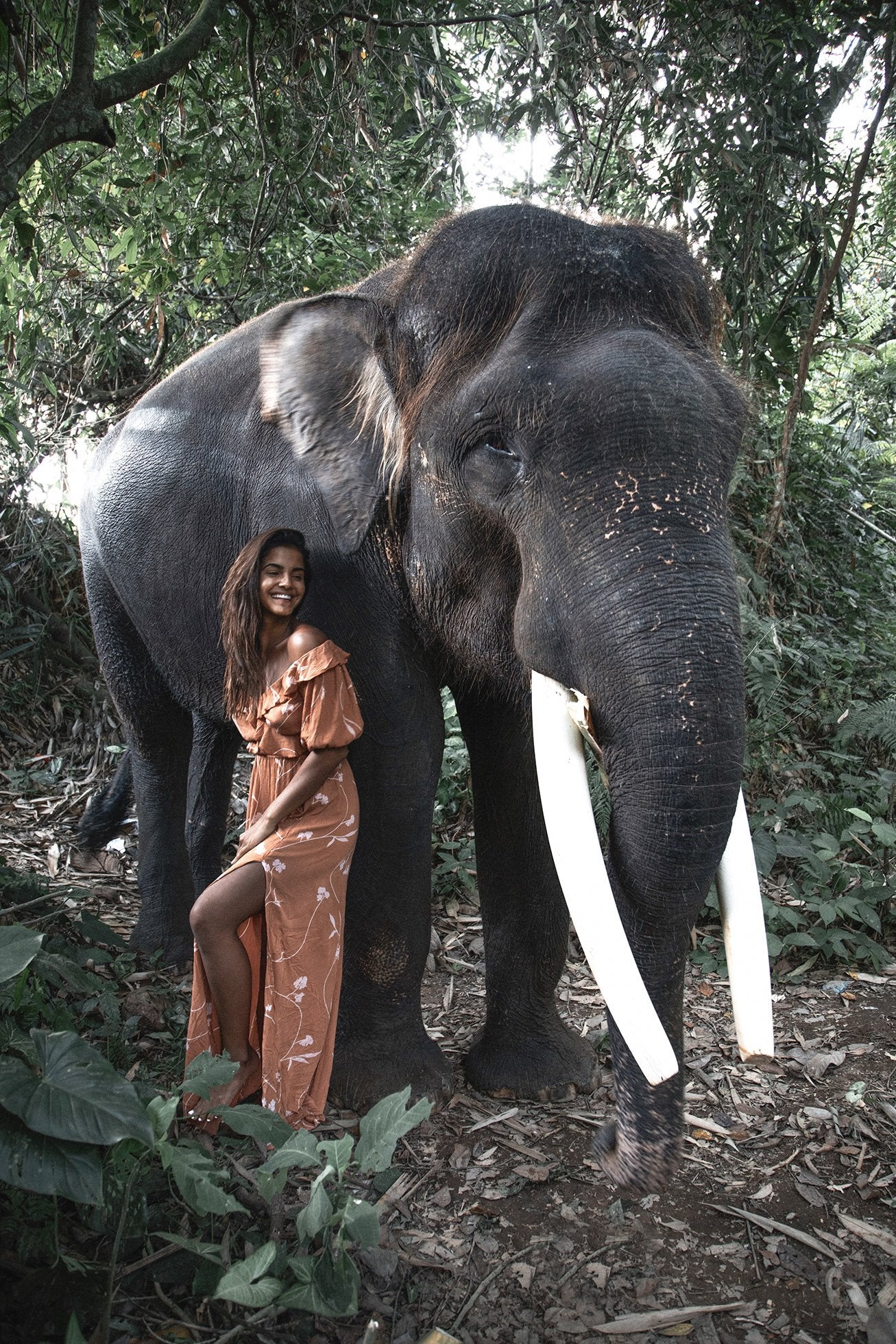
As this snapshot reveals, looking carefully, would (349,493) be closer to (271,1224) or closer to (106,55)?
(271,1224)

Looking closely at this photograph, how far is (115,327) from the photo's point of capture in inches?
273

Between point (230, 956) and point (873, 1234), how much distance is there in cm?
172

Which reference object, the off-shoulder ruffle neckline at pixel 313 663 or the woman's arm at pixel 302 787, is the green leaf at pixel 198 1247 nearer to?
the woman's arm at pixel 302 787

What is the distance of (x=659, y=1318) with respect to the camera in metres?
2.21

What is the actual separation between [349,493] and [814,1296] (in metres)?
2.19

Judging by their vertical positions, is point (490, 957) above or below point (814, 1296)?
above

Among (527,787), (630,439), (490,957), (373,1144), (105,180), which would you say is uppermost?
(105,180)

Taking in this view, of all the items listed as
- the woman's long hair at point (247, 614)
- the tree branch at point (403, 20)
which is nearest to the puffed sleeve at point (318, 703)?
the woman's long hair at point (247, 614)

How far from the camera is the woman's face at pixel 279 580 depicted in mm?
2711

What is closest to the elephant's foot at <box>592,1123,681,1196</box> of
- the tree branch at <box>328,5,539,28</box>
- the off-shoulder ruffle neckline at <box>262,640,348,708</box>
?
the off-shoulder ruffle neckline at <box>262,640,348,708</box>

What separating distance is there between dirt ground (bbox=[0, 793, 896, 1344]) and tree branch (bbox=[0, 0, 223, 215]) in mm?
2050

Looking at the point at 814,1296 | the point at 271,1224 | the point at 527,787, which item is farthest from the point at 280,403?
the point at 814,1296

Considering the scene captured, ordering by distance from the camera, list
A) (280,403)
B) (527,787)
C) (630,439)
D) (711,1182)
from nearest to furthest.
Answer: (630,439) < (711,1182) < (280,403) < (527,787)

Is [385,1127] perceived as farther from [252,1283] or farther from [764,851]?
[764,851]
